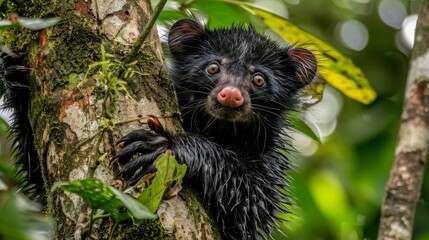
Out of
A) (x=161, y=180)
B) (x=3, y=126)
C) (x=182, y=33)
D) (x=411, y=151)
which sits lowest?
(x=3, y=126)

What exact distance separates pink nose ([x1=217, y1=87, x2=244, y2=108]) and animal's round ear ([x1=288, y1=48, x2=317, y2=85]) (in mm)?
1110

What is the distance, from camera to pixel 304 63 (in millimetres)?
5848

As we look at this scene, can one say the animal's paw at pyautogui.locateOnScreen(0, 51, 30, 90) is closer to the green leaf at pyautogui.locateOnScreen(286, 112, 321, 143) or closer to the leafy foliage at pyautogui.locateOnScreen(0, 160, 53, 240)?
A: the leafy foliage at pyautogui.locateOnScreen(0, 160, 53, 240)

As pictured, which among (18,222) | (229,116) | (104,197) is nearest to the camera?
(18,222)

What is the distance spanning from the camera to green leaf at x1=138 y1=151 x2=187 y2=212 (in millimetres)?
3230

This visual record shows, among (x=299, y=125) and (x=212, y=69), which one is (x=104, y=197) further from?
(x=299, y=125)

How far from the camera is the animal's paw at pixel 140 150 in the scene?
12.0ft

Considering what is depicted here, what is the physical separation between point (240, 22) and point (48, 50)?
2.22 m

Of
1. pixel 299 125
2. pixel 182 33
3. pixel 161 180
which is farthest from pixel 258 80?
pixel 161 180

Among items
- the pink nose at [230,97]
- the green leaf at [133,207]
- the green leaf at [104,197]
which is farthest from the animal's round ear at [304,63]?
the green leaf at [133,207]

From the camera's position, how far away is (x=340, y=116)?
8336 millimetres

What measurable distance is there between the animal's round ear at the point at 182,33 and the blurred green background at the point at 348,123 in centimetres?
10

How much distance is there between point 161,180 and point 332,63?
9.78 feet

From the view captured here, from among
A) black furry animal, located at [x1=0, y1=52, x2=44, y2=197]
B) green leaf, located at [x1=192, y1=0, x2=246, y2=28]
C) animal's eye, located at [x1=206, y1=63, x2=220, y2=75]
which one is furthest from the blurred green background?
black furry animal, located at [x1=0, y1=52, x2=44, y2=197]
